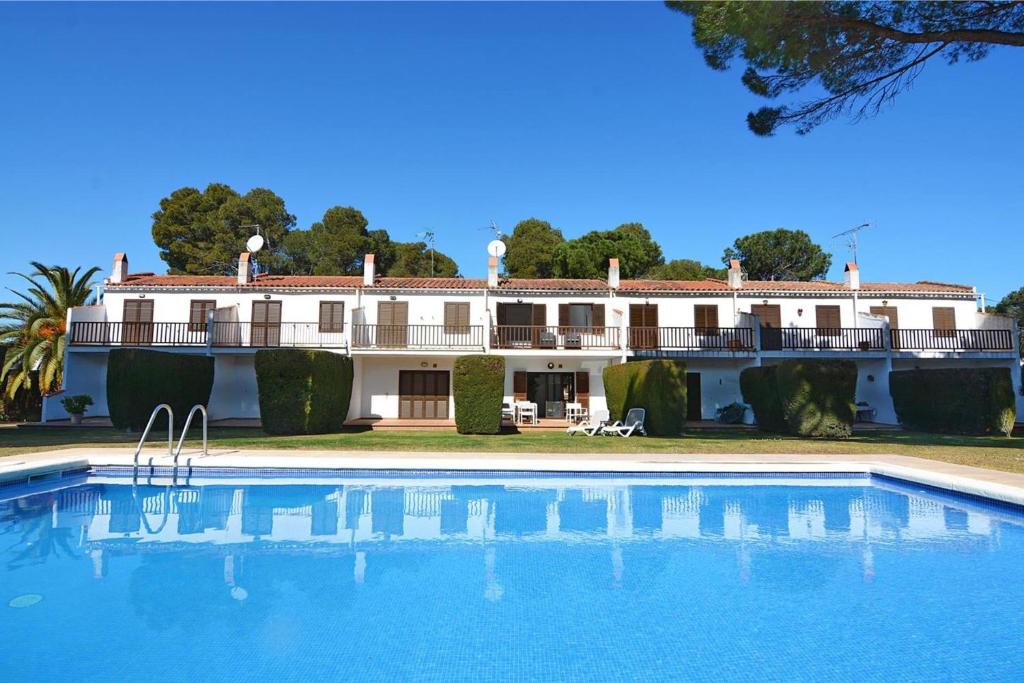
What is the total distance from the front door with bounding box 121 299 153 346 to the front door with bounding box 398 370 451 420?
31.0 ft

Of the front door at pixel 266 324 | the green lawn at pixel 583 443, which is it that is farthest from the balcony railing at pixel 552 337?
the front door at pixel 266 324

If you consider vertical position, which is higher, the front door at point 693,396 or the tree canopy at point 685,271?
the tree canopy at point 685,271

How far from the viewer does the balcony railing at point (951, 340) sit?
2214 cm

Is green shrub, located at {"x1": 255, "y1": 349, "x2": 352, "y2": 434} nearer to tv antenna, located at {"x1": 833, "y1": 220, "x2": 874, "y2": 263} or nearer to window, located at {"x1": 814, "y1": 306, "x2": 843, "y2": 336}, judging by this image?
window, located at {"x1": 814, "y1": 306, "x2": 843, "y2": 336}

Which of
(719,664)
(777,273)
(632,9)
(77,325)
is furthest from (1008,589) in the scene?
(777,273)

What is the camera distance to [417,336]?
72.4 ft

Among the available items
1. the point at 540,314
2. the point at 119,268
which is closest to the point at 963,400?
the point at 540,314

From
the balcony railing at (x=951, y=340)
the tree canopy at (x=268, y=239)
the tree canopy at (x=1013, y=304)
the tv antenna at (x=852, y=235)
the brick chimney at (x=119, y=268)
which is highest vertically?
the tree canopy at (x=268, y=239)

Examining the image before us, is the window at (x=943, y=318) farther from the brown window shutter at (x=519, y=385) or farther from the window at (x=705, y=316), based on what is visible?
the brown window shutter at (x=519, y=385)

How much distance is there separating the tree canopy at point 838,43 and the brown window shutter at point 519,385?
1185 cm

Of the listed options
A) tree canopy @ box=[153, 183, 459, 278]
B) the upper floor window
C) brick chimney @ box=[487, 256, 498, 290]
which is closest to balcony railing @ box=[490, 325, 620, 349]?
the upper floor window

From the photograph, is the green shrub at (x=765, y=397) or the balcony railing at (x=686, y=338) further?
the balcony railing at (x=686, y=338)

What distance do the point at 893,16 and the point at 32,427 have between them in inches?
1012

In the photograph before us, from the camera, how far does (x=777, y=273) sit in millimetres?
50344
